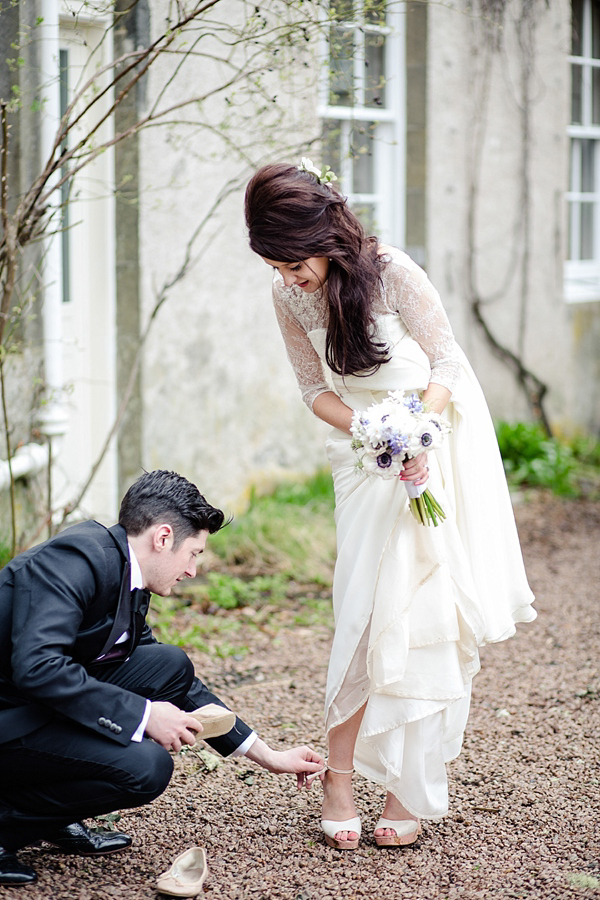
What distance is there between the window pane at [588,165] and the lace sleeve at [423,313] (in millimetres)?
7572

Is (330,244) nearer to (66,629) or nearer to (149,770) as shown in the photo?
(66,629)

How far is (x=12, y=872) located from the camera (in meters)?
2.45

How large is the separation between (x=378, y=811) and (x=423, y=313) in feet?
4.87

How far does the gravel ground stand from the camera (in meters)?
2.56

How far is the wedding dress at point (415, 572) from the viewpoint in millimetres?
2686

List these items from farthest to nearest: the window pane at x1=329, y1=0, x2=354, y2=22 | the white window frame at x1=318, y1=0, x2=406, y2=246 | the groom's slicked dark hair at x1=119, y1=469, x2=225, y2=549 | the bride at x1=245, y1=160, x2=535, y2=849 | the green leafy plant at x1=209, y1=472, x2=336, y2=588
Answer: the white window frame at x1=318, y1=0, x2=406, y2=246
the green leafy plant at x1=209, y1=472, x2=336, y2=588
the window pane at x1=329, y1=0, x2=354, y2=22
the bride at x1=245, y1=160, x2=535, y2=849
the groom's slicked dark hair at x1=119, y1=469, x2=225, y2=549

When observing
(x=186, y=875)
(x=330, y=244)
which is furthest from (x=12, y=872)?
(x=330, y=244)

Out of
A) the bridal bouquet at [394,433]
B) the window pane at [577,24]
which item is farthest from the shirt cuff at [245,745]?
the window pane at [577,24]

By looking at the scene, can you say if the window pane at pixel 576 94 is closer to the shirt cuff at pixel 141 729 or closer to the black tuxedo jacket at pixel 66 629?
the black tuxedo jacket at pixel 66 629

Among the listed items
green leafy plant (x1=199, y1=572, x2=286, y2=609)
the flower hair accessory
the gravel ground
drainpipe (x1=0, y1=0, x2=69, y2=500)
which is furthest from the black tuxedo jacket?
green leafy plant (x1=199, y1=572, x2=286, y2=609)

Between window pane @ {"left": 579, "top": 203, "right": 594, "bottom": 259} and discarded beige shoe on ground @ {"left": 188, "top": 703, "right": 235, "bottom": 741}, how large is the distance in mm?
8032

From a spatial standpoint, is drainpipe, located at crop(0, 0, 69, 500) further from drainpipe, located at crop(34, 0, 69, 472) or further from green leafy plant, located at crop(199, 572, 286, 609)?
Answer: green leafy plant, located at crop(199, 572, 286, 609)

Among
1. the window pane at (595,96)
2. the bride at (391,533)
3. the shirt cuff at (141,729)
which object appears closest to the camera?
the shirt cuff at (141,729)

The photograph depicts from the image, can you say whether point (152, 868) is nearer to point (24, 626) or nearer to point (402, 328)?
point (24, 626)
